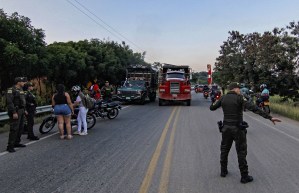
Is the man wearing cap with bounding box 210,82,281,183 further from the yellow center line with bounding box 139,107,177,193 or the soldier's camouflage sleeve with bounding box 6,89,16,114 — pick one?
the soldier's camouflage sleeve with bounding box 6,89,16,114

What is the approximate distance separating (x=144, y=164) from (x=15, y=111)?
12.3 ft

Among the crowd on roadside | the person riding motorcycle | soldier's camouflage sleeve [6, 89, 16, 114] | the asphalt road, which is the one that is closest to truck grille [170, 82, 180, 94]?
the person riding motorcycle

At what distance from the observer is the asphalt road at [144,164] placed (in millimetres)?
6441

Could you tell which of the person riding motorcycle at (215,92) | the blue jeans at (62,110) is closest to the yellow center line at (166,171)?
the blue jeans at (62,110)

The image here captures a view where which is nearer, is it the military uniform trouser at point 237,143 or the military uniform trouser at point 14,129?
the military uniform trouser at point 237,143

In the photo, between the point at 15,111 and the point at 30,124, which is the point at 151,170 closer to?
the point at 15,111


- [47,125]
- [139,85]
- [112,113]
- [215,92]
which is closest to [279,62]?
[215,92]

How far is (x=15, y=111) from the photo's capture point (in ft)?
32.0

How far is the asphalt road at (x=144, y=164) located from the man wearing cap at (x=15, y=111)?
12.6 inches

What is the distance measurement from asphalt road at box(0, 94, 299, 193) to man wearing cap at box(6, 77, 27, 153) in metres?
0.32

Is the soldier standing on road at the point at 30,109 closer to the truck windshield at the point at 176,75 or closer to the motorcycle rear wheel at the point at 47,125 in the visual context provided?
the motorcycle rear wheel at the point at 47,125

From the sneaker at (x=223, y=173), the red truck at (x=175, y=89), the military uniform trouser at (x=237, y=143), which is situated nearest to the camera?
the military uniform trouser at (x=237, y=143)

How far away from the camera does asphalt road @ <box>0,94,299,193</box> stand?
644 cm

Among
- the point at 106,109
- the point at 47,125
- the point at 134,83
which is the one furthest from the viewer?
the point at 134,83
